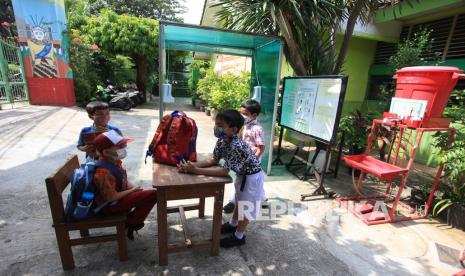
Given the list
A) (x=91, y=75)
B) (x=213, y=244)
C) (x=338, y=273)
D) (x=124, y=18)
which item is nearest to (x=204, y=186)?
(x=213, y=244)

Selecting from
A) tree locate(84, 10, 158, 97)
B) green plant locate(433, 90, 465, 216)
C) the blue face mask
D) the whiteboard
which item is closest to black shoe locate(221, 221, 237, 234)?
the blue face mask

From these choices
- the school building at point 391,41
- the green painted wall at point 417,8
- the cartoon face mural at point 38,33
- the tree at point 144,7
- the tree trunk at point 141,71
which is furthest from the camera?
the tree at point 144,7

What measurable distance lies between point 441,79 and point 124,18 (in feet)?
40.4

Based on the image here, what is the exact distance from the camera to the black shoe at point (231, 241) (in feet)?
8.10

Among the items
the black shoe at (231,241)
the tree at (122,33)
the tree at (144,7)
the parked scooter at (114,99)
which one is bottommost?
the black shoe at (231,241)

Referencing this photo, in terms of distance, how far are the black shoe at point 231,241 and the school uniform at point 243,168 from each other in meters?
0.32

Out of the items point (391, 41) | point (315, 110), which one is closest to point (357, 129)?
point (315, 110)

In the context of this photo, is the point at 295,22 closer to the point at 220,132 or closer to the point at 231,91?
the point at 220,132

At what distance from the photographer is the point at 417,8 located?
5.45 meters

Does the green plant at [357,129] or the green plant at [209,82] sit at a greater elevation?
the green plant at [209,82]

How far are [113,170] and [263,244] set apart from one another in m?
1.64

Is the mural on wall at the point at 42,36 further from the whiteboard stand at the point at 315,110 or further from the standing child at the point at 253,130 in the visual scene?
the standing child at the point at 253,130

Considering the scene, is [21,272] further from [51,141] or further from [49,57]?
[49,57]

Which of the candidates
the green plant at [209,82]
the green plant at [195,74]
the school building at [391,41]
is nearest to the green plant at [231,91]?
the green plant at [209,82]
